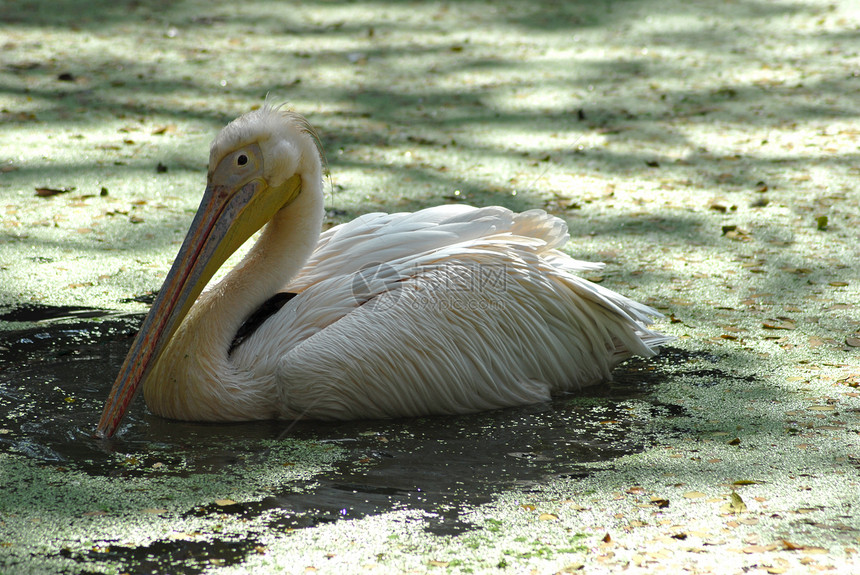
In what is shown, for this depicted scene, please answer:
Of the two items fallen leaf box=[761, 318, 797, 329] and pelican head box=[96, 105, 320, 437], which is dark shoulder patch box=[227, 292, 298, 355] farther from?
fallen leaf box=[761, 318, 797, 329]

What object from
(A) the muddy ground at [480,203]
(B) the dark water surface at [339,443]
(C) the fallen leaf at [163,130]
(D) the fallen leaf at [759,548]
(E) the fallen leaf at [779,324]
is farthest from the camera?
(C) the fallen leaf at [163,130]

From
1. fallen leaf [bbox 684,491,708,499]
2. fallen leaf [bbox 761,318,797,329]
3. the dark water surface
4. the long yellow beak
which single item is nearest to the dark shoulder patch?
the long yellow beak

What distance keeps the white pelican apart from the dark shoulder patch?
10 mm

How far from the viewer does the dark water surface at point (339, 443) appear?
8.47 ft

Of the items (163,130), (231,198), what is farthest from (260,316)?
(163,130)

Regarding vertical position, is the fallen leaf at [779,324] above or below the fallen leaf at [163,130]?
below

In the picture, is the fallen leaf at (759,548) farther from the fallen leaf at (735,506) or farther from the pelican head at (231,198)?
the pelican head at (231,198)

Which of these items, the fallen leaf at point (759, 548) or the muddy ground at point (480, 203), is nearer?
the fallen leaf at point (759, 548)

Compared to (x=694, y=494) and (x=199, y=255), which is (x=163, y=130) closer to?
(x=199, y=255)

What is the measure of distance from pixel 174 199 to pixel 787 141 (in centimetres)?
363

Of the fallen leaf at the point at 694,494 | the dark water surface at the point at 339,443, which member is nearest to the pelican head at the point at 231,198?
the dark water surface at the point at 339,443

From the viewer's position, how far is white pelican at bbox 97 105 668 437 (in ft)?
10.2

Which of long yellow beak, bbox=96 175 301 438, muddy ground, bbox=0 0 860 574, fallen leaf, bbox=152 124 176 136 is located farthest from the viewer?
fallen leaf, bbox=152 124 176 136

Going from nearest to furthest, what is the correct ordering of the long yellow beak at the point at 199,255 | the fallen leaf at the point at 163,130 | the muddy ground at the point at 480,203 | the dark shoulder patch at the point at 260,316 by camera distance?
the muddy ground at the point at 480,203 → the long yellow beak at the point at 199,255 → the dark shoulder patch at the point at 260,316 → the fallen leaf at the point at 163,130
